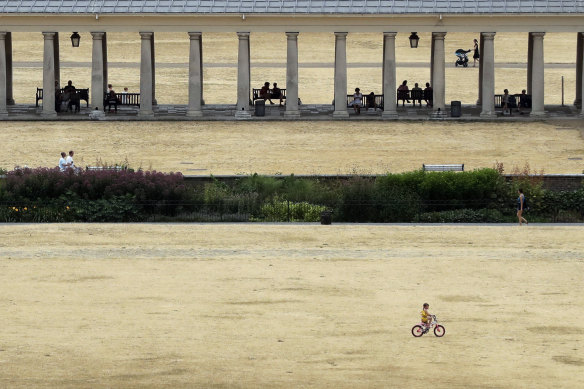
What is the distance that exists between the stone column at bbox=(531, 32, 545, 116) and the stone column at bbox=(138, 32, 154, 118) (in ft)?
58.5

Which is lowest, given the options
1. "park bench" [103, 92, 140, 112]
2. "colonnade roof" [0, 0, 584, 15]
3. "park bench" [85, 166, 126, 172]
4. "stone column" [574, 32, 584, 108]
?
"park bench" [85, 166, 126, 172]

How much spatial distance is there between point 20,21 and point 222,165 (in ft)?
55.6

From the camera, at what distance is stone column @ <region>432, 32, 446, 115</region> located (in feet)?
252

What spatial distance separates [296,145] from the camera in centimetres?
6994

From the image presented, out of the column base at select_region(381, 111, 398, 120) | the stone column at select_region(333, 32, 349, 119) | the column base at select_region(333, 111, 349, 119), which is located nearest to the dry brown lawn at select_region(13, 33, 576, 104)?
the stone column at select_region(333, 32, 349, 119)

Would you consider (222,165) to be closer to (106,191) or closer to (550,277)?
(106,191)

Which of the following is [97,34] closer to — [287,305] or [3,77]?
[3,77]

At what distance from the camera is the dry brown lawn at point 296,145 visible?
65250 mm

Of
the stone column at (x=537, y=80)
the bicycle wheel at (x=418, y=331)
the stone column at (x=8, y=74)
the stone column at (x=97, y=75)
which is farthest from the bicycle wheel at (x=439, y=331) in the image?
the stone column at (x=8, y=74)

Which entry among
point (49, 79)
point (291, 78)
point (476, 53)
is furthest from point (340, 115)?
point (476, 53)

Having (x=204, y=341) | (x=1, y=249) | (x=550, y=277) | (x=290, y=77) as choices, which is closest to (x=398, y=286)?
(x=550, y=277)

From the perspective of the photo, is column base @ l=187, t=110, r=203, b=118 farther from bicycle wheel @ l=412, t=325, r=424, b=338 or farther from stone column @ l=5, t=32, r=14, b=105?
bicycle wheel @ l=412, t=325, r=424, b=338

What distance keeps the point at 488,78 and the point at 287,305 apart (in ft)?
121

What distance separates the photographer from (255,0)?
252ft
